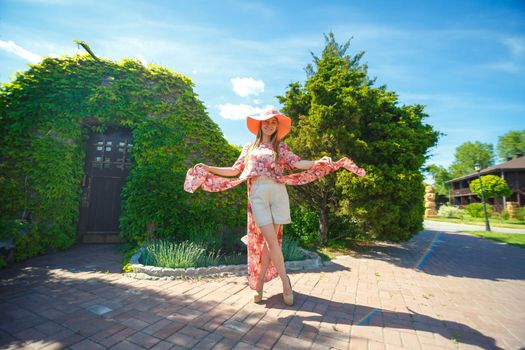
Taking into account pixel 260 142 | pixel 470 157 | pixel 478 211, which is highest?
pixel 470 157

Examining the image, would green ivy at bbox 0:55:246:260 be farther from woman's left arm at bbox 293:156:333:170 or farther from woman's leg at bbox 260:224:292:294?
woman's left arm at bbox 293:156:333:170

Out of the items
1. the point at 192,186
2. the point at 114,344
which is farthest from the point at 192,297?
the point at 192,186

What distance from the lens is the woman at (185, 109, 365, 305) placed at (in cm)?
258

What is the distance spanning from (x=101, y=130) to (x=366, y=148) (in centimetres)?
633

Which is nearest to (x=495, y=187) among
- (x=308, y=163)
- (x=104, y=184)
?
(x=308, y=163)

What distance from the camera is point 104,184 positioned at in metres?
5.68

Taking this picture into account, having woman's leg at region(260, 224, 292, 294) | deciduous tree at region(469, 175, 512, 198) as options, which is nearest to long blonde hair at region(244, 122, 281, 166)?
woman's leg at region(260, 224, 292, 294)

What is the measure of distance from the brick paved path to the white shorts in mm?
995

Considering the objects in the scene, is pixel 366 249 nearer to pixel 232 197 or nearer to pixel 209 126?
pixel 232 197

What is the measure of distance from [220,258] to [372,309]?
2.67m

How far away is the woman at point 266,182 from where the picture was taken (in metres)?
2.58

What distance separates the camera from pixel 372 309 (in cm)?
276

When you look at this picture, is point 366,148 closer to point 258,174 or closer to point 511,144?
point 258,174

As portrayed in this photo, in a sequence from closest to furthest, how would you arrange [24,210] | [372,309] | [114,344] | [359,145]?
1. [114,344]
2. [372,309]
3. [24,210]
4. [359,145]
